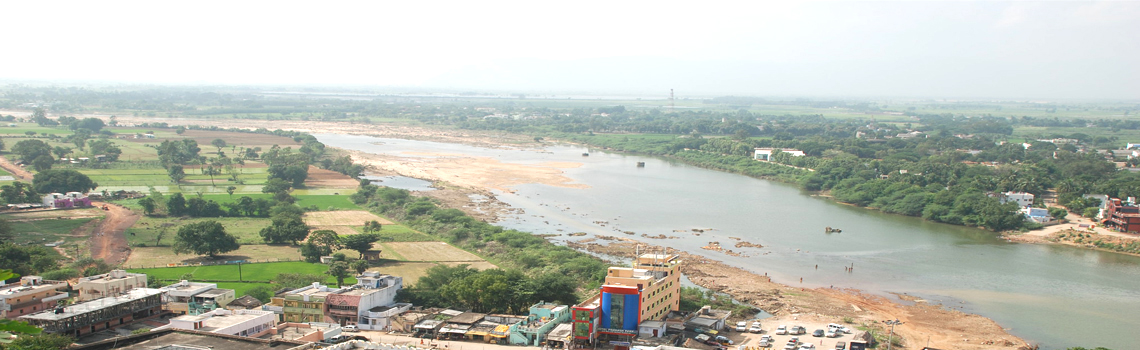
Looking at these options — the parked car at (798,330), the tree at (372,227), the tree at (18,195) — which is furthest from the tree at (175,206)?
the parked car at (798,330)

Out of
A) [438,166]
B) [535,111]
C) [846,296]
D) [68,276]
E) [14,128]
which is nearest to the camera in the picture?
Answer: [68,276]

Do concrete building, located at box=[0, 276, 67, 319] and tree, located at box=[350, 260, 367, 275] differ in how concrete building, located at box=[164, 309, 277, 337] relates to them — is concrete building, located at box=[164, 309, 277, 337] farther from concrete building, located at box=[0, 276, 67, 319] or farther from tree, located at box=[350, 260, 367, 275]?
tree, located at box=[350, 260, 367, 275]

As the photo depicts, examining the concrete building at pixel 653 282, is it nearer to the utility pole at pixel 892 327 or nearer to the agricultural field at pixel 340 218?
the utility pole at pixel 892 327

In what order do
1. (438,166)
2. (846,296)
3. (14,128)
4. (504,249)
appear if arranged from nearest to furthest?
(846,296), (504,249), (438,166), (14,128)

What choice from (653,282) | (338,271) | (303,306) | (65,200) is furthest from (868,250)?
(65,200)

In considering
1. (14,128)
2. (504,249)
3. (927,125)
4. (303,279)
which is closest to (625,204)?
(504,249)

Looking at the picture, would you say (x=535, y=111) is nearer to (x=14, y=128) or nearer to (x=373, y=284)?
(x=14, y=128)

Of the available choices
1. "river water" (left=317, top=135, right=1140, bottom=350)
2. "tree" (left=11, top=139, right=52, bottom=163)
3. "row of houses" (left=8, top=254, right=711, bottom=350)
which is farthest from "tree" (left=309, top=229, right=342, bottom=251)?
"tree" (left=11, top=139, right=52, bottom=163)
